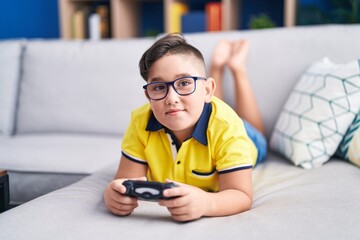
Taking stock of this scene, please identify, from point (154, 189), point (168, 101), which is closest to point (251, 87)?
point (168, 101)

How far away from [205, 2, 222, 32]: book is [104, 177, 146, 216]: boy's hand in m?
1.78

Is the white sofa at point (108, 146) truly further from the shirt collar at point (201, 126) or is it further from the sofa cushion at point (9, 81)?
the shirt collar at point (201, 126)

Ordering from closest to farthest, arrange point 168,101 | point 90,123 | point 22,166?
point 168,101 → point 22,166 → point 90,123

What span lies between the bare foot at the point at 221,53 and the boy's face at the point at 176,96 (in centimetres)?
71

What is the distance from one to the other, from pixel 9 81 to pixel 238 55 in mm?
1088

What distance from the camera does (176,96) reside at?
890mm

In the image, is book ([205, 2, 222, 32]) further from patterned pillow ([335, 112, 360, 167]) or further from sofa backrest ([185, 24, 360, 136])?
patterned pillow ([335, 112, 360, 167])

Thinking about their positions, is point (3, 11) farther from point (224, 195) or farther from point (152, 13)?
point (224, 195)

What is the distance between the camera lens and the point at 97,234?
0.78 m

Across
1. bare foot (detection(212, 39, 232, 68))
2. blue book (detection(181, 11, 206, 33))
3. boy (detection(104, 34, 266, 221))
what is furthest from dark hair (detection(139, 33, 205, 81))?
blue book (detection(181, 11, 206, 33))

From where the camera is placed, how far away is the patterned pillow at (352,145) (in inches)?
48.4

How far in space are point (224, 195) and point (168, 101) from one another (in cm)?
23

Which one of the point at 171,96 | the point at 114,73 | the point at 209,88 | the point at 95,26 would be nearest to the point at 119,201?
the point at 171,96

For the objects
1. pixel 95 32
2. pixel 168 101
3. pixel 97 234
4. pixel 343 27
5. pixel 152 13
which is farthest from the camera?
pixel 152 13
